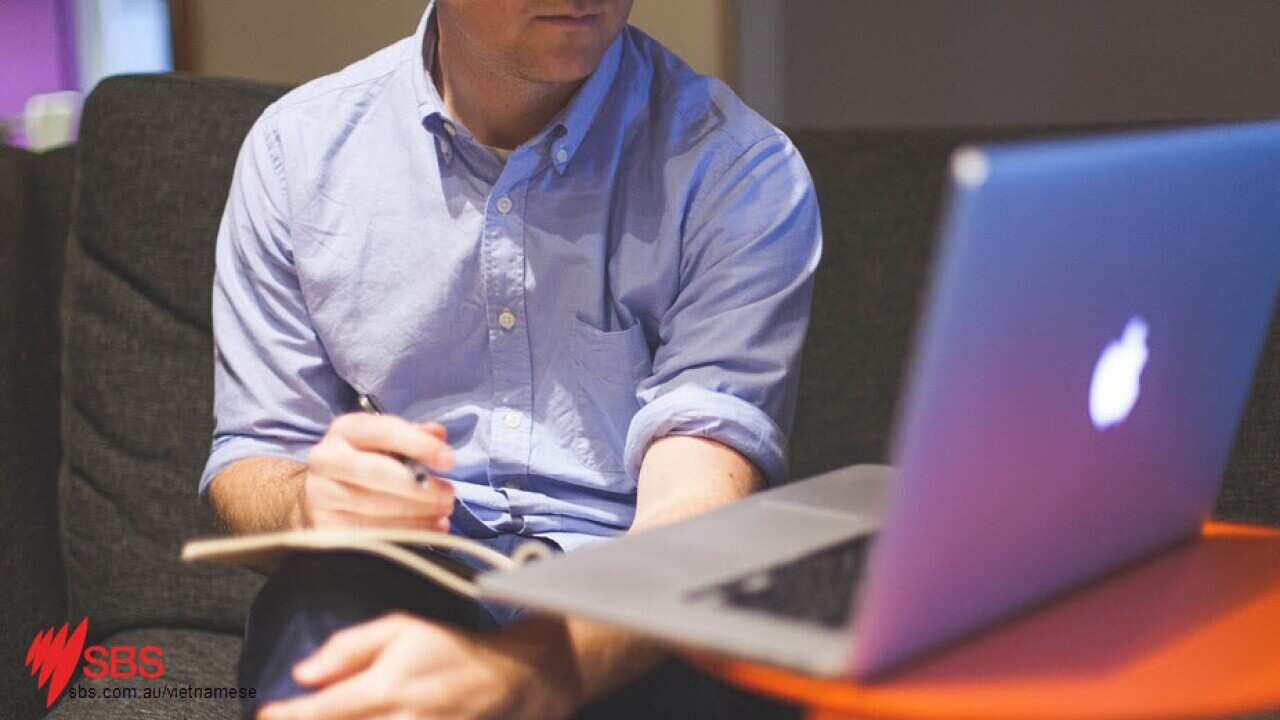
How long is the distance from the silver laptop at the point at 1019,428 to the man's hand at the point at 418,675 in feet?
0.30

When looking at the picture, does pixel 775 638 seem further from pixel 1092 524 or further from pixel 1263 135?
pixel 1263 135

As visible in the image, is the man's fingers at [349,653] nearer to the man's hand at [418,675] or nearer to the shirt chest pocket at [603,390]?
the man's hand at [418,675]

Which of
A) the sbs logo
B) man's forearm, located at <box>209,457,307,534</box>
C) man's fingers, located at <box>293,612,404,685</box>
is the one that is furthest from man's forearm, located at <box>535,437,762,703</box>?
the sbs logo

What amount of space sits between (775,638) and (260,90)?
3.90 feet

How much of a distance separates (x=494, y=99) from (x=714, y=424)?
38 cm

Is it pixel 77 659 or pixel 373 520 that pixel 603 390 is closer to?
pixel 373 520

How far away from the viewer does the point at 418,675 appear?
82cm

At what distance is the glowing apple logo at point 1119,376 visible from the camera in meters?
0.75

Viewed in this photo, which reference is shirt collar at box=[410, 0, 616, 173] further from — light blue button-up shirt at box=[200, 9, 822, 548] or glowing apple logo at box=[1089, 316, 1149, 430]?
glowing apple logo at box=[1089, 316, 1149, 430]

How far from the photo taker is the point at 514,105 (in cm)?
131

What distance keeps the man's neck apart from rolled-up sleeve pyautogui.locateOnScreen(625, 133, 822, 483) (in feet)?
0.54

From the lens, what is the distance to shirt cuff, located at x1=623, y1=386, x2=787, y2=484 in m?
1.15

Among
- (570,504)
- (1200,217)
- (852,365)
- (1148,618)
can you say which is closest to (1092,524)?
(1148,618)

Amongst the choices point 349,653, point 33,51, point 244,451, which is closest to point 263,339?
point 244,451
